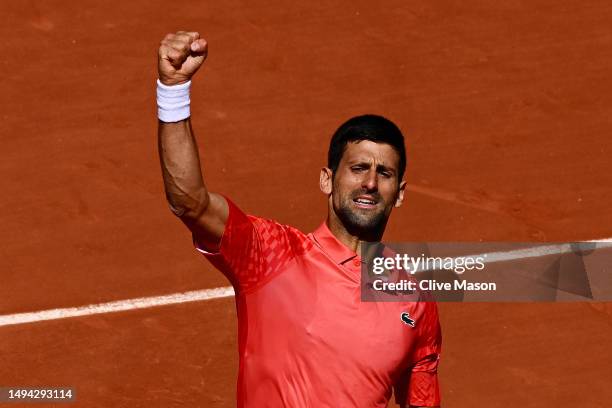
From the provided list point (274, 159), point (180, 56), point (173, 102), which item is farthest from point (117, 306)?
point (180, 56)

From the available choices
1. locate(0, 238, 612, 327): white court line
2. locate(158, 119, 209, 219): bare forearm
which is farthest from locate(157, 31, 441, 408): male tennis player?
locate(0, 238, 612, 327): white court line

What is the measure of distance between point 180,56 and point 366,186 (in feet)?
4.98

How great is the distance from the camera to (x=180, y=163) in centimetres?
640

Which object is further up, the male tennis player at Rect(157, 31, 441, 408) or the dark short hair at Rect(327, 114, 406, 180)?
the dark short hair at Rect(327, 114, 406, 180)

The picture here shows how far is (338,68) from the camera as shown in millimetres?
14852

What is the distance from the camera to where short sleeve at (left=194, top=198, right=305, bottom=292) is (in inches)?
266

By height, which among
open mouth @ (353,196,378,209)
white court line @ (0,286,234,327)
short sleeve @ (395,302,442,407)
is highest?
white court line @ (0,286,234,327)

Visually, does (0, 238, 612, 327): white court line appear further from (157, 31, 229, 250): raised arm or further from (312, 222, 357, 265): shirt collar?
(157, 31, 229, 250): raised arm

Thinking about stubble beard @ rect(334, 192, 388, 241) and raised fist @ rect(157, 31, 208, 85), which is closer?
raised fist @ rect(157, 31, 208, 85)

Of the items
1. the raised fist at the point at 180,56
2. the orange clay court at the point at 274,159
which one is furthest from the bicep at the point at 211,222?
the orange clay court at the point at 274,159

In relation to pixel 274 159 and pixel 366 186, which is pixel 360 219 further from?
pixel 274 159

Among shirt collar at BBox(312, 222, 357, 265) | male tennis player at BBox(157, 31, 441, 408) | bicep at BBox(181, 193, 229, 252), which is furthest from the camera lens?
shirt collar at BBox(312, 222, 357, 265)

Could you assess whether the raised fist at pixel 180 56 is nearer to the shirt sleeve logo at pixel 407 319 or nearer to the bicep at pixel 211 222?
the bicep at pixel 211 222

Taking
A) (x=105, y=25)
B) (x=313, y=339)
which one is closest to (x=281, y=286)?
(x=313, y=339)
